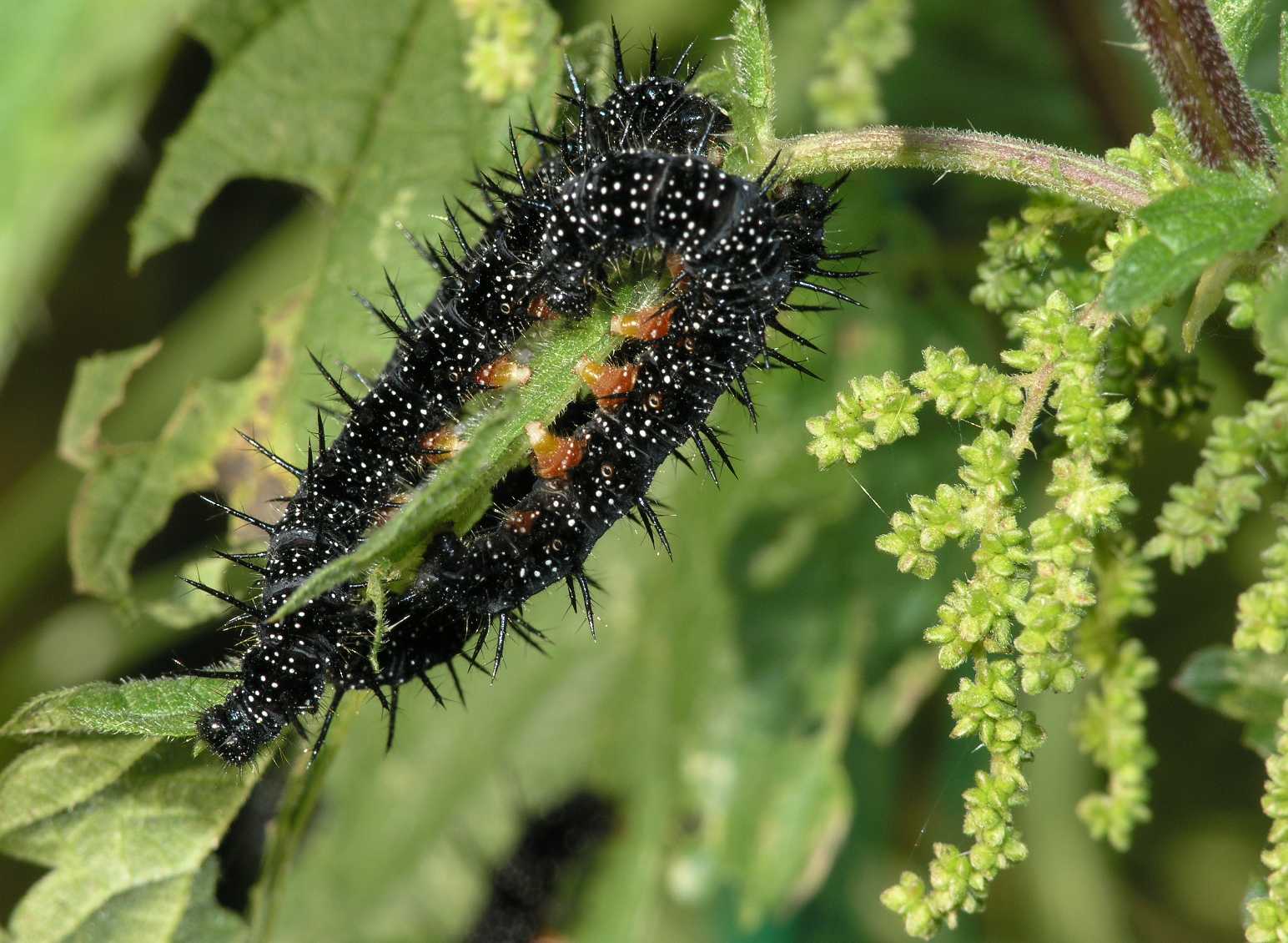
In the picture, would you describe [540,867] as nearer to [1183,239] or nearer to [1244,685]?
[1244,685]

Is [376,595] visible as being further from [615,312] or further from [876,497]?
[876,497]

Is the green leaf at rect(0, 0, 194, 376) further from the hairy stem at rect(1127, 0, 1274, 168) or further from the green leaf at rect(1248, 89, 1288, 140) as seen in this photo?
the green leaf at rect(1248, 89, 1288, 140)

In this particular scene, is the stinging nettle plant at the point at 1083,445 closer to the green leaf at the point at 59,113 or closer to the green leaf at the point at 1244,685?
the green leaf at the point at 1244,685

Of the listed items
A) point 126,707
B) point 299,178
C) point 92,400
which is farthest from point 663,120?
point 92,400

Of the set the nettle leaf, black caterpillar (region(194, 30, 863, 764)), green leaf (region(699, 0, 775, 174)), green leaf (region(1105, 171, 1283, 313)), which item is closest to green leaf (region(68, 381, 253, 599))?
the nettle leaf

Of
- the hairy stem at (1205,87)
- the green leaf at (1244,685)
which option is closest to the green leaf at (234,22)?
the hairy stem at (1205,87)

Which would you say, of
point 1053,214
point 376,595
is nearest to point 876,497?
point 1053,214
